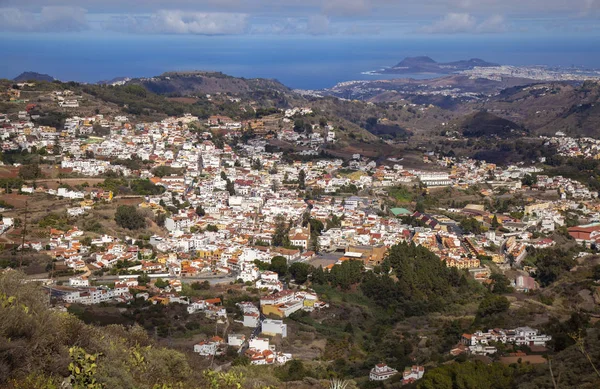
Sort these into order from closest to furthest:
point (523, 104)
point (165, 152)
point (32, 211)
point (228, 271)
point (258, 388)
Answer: point (258, 388) < point (228, 271) < point (32, 211) < point (165, 152) < point (523, 104)

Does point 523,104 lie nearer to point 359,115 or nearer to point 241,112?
point 359,115

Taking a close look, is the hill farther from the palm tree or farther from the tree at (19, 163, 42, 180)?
the palm tree

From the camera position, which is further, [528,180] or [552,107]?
[552,107]

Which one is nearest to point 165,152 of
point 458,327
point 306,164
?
point 306,164

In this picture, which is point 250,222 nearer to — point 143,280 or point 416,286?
point 143,280

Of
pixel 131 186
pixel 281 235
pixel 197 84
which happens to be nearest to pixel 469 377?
pixel 281 235

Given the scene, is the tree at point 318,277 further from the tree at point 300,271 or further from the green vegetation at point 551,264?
the green vegetation at point 551,264

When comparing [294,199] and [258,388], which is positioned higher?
[258,388]

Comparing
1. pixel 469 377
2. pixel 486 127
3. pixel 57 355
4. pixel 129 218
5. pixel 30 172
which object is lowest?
pixel 486 127

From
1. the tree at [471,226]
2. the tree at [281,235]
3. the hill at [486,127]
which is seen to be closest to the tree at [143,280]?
the tree at [281,235]
